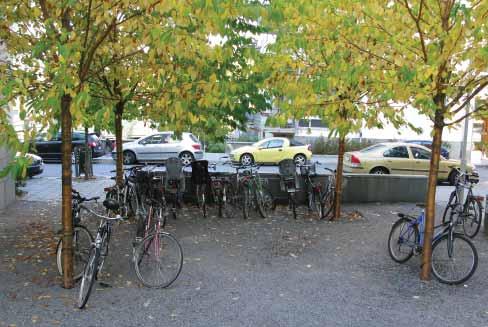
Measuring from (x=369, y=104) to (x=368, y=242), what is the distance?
2.34 meters

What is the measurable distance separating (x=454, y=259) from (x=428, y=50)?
8.03 feet

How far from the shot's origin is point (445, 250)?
5.65 m

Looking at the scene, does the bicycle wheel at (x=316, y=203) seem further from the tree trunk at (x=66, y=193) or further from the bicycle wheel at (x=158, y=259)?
the tree trunk at (x=66, y=193)

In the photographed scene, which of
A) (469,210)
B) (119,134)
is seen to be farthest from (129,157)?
(469,210)

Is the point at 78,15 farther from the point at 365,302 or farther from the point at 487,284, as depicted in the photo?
the point at 487,284

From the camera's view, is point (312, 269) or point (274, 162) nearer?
point (312, 269)

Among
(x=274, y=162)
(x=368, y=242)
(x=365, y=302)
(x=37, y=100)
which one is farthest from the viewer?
(x=274, y=162)

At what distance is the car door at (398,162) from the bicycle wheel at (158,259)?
1289cm

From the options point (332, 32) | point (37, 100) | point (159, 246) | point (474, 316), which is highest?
point (332, 32)

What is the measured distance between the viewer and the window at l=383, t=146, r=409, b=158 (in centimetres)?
1688

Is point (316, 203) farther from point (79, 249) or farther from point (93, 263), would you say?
point (93, 263)

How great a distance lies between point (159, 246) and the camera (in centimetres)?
517

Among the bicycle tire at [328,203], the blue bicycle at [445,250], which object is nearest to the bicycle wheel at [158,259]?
the blue bicycle at [445,250]

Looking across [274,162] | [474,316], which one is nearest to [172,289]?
[474,316]
